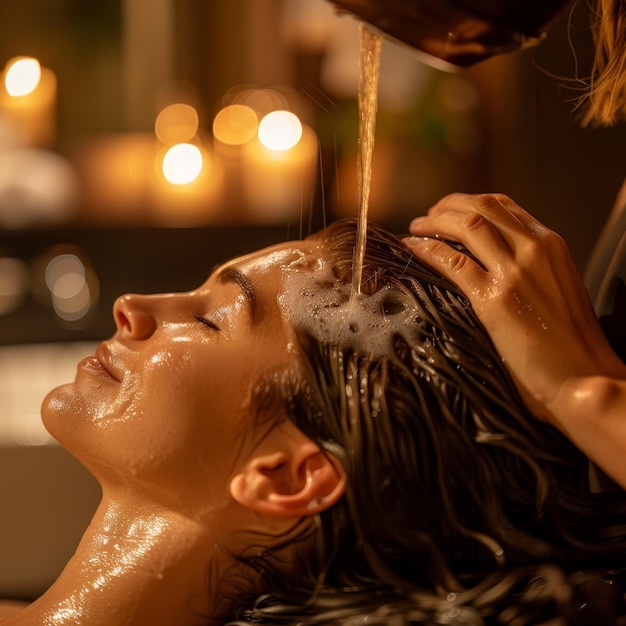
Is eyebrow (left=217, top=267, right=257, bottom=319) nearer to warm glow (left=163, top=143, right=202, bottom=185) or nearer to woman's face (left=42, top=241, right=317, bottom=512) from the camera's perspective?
woman's face (left=42, top=241, right=317, bottom=512)

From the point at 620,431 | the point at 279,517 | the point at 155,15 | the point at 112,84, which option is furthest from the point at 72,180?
the point at 620,431

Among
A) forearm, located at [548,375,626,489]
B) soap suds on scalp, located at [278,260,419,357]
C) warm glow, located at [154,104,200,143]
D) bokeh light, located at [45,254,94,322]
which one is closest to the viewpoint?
forearm, located at [548,375,626,489]

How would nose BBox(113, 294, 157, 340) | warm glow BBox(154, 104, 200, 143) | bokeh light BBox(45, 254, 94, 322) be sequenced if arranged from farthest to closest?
warm glow BBox(154, 104, 200, 143)
bokeh light BBox(45, 254, 94, 322)
nose BBox(113, 294, 157, 340)

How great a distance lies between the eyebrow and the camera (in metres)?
1.02

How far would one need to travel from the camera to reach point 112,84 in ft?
→ 9.82

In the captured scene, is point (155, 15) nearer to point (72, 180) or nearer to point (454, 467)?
point (72, 180)

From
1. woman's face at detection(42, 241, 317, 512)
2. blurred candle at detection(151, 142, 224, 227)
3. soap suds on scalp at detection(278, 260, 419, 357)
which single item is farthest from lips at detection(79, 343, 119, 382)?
blurred candle at detection(151, 142, 224, 227)

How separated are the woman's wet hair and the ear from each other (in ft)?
0.05

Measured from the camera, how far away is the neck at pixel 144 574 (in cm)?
97

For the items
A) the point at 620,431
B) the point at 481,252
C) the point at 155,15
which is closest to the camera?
the point at 620,431

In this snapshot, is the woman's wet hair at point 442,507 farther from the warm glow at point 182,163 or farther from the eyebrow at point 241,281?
the warm glow at point 182,163

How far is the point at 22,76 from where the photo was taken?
2.92m

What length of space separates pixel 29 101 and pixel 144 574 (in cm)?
228

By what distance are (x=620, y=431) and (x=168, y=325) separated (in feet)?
1.69
